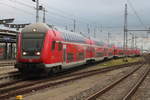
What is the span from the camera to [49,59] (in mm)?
16156

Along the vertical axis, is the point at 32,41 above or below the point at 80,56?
above

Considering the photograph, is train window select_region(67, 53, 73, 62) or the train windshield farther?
train window select_region(67, 53, 73, 62)

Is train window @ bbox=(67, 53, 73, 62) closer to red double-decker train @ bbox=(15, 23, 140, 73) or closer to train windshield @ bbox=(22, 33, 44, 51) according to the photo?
red double-decker train @ bbox=(15, 23, 140, 73)

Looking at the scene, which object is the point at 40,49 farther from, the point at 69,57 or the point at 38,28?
the point at 69,57

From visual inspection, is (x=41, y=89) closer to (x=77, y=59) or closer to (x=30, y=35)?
(x=30, y=35)

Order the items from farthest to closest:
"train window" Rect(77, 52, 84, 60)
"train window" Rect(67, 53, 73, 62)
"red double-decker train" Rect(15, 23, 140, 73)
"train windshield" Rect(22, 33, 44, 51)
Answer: "train window" Rect(77, 52, 84, 60)
"train window" Rect(67, 53, 73, 62)
"train windshield" Rect(22, 33, 44, 51)
"red double-decker train" Rect(15, 23, 140, 73)

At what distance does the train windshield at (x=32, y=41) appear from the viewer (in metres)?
15.9

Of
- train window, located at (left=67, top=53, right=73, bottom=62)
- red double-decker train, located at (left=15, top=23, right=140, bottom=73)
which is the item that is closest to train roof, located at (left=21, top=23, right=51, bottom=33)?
red double-decker train, located at (left=15, top=23, right=140, bottom=73)

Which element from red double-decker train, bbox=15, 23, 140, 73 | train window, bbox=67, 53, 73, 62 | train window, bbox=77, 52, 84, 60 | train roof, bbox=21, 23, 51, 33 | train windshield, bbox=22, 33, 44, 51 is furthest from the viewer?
train window, bbox=77, 52, 84, 60

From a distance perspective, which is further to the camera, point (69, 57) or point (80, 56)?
point (80, 56)

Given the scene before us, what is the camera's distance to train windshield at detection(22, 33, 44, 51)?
15945mm

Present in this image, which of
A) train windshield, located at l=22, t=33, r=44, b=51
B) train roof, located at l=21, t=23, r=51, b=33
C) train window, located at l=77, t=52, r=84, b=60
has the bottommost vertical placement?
train window, located at l=77, t=52, r=84, b=60

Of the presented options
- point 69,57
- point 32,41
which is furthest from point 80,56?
point 32,41

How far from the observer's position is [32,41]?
1611cm
